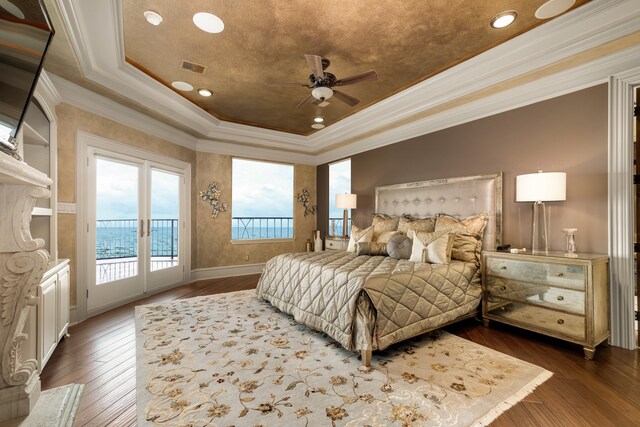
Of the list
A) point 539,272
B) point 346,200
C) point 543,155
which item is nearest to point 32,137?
point 346,200

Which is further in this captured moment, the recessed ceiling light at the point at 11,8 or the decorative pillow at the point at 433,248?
the decorative pillow at the point at 433,248

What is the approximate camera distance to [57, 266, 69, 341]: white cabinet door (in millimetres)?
2486

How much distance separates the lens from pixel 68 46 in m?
2.51

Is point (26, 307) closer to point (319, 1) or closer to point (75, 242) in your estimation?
point (75, 242)

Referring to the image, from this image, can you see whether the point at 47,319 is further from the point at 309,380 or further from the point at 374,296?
the point at 374,296

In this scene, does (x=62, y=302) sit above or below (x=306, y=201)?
below

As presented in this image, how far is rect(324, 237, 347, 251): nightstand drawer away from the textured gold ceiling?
2.70m

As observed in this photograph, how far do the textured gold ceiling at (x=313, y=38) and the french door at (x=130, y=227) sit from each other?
4.80 ft

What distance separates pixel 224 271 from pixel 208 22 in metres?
4.35

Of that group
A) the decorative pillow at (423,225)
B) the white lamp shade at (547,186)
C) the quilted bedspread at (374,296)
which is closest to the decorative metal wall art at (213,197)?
the quilted bedspread at (374,296)

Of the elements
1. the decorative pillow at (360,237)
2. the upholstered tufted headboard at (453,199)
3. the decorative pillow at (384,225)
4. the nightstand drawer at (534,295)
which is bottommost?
the nightstand drawer at (534,295)

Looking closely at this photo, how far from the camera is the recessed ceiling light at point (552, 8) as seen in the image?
2.14 m

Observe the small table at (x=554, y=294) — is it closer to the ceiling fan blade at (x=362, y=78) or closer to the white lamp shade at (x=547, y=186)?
the white lamp shade at (x=547, y=186)

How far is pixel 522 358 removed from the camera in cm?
232
